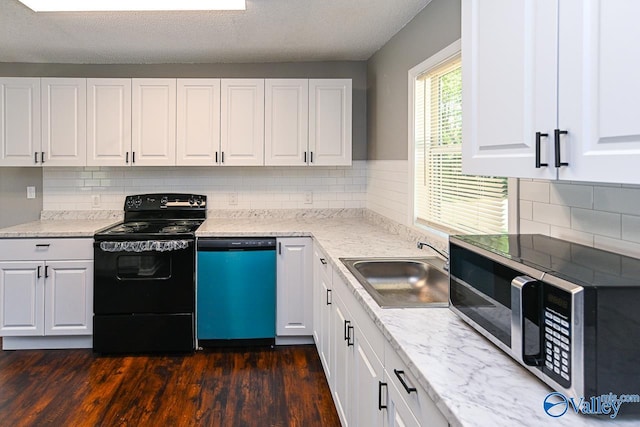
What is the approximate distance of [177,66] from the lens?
4.26m

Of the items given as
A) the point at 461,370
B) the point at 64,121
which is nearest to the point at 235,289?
the point at 64,121

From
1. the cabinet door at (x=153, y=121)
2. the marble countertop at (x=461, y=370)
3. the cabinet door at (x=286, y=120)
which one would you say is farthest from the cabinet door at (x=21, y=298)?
the marble countertop at (x=461, y=370)

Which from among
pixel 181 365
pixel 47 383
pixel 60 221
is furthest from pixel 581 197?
pixel 60 221

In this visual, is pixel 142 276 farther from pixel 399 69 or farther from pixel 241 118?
pixel 399 69

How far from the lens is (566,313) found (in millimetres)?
950

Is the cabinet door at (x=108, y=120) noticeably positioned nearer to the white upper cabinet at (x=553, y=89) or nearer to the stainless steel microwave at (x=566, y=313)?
the white upper cabinet at (x=553, y=89)

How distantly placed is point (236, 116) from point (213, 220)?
90 centimetres

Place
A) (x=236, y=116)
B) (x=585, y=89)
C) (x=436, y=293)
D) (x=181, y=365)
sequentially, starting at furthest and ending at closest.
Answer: (x=236, y=116)
(x=181, y=365)
(x=436, y=293)
(x=585, y=89)

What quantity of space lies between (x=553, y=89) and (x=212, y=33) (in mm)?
2726


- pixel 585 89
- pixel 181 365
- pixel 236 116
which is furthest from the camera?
pixel 236 116

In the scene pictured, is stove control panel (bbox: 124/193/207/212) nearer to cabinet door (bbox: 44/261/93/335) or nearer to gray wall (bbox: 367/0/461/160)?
cabinet door (bbox: 44/261/93/335)

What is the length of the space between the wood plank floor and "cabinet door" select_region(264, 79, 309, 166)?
4.97ft

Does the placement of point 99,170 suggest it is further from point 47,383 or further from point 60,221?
point 47,383

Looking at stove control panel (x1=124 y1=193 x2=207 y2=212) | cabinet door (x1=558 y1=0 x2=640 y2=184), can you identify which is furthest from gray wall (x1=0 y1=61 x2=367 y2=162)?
cabinet door (x1=558 y1=0 x2=640 y2=184)
